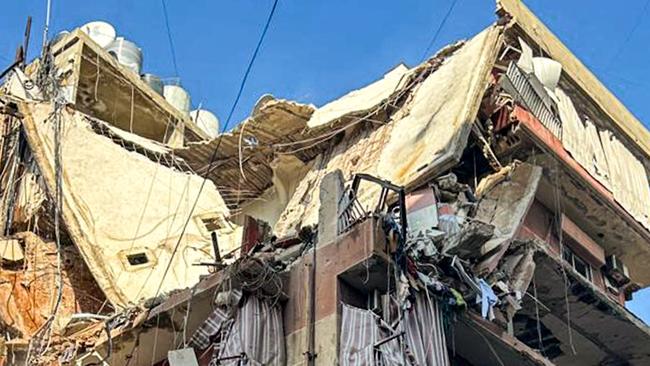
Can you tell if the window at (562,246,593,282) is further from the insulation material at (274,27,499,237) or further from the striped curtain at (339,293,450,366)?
the striped curtain at (339,293,450,366)

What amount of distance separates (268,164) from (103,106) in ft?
25.2

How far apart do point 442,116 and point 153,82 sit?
13600mm

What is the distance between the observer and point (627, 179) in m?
18.2

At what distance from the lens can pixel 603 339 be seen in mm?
16703

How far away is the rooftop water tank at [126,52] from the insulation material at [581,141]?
12896 mm

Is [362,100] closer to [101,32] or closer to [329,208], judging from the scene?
[329,208]

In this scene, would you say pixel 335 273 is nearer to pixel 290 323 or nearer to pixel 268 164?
pixel 290 323

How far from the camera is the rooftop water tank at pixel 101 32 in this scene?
27.5 meters

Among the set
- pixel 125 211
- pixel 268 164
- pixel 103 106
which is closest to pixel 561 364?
pixel 268 164

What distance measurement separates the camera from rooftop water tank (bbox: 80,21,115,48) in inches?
1083

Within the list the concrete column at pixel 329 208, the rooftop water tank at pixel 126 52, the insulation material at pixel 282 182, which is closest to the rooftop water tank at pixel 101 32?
the rooftop water tank at pixel 126 52

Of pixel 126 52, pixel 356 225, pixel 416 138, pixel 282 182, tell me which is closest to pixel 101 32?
pixel 126 52

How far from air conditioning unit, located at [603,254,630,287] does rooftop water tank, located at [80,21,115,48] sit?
1504cm

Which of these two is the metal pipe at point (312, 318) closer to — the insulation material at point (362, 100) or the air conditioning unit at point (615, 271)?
the insulation material at point (362, 100)
